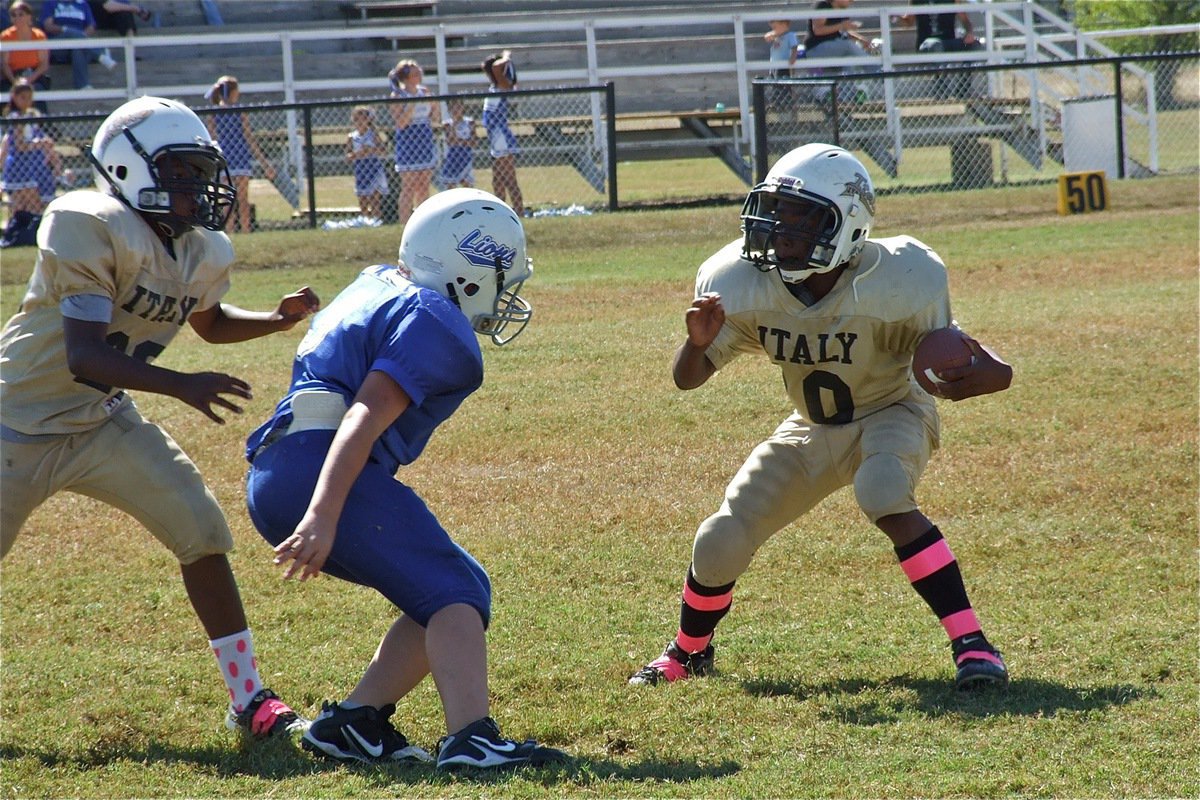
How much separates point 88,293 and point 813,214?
82.8 inches

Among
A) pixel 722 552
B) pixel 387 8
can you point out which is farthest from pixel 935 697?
pixel 387 8

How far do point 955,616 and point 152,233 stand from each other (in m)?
2.60

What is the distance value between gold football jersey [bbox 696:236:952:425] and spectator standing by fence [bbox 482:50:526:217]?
11.6 metres

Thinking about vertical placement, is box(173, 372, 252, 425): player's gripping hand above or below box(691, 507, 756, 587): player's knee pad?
above

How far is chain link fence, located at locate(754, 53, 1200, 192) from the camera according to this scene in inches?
650

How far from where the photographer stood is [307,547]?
126 inches

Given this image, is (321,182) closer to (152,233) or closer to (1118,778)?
(152,233)

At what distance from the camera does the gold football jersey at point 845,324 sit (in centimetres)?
429

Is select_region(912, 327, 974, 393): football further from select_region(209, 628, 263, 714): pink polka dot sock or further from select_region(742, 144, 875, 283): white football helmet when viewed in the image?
select_region(209, 628, 263, 714): pink polka dot sock

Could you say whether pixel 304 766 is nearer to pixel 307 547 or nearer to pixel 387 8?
pixel 307 547

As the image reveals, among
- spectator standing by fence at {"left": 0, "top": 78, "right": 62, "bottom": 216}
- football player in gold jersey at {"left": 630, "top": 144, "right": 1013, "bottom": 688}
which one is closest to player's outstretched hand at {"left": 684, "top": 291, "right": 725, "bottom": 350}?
football player in gold jersey at {"left": 630, "top": 144, "right": 1013, "bottom": 688}

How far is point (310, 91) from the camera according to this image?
805 inches

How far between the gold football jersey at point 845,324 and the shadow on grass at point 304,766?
135cm

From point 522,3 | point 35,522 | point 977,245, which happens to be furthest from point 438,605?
point 522,3
